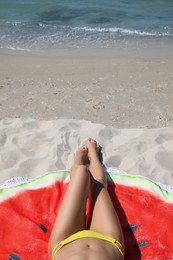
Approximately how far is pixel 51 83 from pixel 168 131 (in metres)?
2.53

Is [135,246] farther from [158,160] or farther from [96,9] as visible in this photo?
[96,9]

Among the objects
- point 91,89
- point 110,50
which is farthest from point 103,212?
point 110,50

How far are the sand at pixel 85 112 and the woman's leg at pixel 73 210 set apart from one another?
0.82m

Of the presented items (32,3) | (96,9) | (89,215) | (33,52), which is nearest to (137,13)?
(96,9)

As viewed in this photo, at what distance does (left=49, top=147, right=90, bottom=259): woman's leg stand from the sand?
2.68 feet

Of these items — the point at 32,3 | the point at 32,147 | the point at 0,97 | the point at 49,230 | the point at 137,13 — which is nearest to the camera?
the point at 49,230

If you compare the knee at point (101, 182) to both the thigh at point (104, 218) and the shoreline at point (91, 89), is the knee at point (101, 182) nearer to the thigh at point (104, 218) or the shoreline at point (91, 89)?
the thigh at point (104, 218)

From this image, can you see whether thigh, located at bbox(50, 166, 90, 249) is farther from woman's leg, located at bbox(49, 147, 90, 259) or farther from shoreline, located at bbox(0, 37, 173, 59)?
shoreline, located at bbox(0, 37, 173, 59)

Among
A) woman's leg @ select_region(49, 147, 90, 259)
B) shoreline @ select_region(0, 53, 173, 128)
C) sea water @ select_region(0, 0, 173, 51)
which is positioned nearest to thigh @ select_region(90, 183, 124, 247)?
woman's leg @ select_region(49, 147, 90, 259)

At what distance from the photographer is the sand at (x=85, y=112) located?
12.5 ft

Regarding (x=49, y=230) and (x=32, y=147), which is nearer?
(x=49, y=230)

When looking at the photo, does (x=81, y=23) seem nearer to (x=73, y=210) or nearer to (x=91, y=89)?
(x=91, y=89)

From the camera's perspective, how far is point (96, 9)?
41.1 feet

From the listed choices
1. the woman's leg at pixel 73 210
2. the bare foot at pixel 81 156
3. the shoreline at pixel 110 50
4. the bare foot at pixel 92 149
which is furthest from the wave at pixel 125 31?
the woman's leg at pixel 73 210
